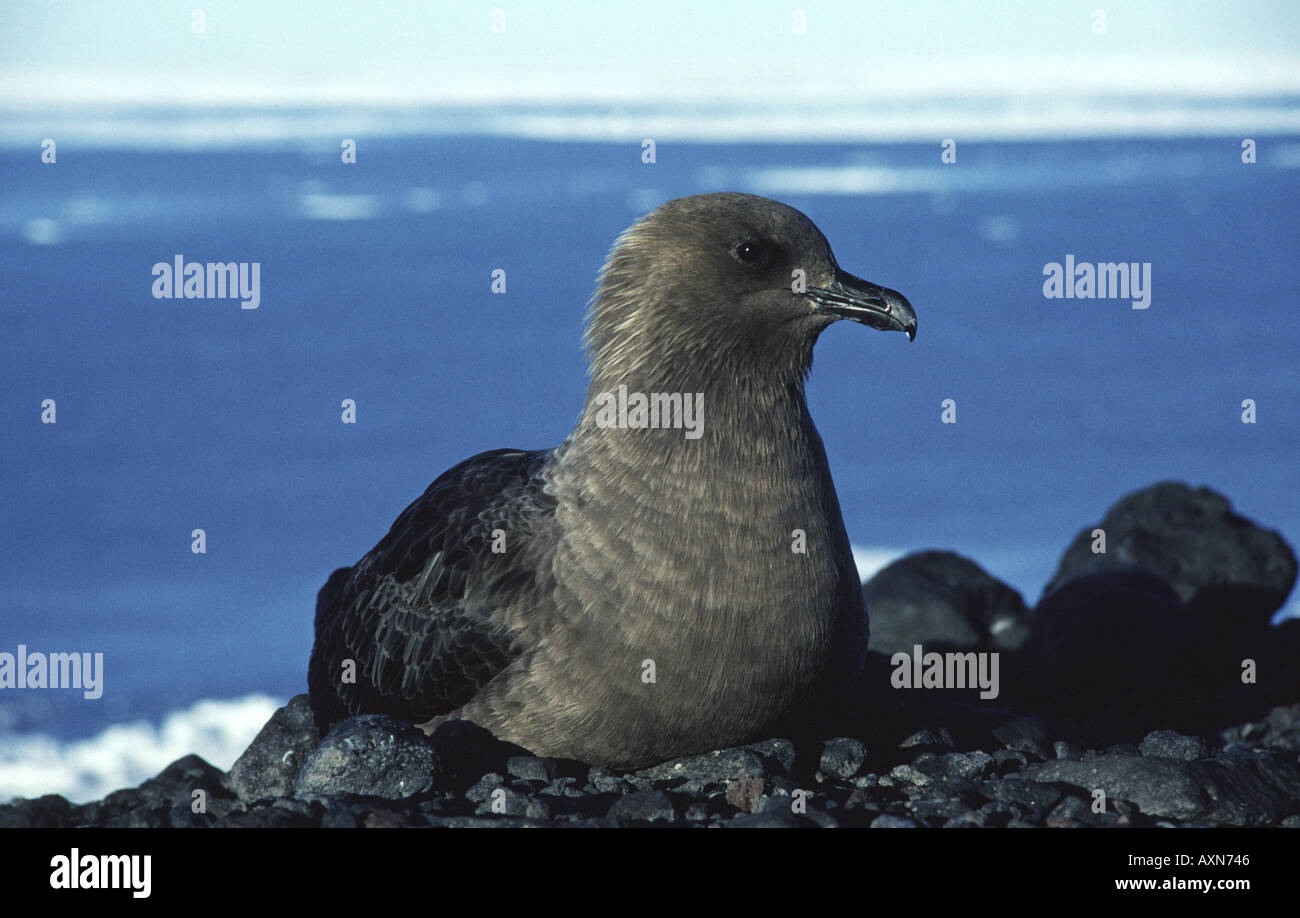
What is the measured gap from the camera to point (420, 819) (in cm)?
828

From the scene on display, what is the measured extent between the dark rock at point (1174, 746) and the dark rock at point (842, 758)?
1.75 m

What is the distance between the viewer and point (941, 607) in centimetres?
1266

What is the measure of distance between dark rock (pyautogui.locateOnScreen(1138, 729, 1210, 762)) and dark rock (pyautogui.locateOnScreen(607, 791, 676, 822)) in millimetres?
3077

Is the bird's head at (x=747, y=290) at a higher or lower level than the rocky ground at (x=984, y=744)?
higher

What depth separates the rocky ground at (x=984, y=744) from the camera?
28.0 ft

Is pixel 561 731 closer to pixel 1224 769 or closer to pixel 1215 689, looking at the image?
pixel 1224 769

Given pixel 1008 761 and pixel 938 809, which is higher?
pixel 1008 761

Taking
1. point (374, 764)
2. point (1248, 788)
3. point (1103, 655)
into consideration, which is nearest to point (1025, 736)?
point (1248, 788)

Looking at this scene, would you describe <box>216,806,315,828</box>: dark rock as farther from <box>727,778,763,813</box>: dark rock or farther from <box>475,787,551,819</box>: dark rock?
<box>727,778,763,813</box>: dark rock

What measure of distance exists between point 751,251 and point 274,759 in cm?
446

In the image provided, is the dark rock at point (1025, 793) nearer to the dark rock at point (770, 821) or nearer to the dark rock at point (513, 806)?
the dark rock at point (770, 821)

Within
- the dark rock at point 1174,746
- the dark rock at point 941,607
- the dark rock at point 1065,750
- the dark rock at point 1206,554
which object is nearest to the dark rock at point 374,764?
the dark rock at point 1065,750

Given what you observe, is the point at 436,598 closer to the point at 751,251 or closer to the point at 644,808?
the point at 644,808
